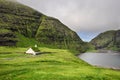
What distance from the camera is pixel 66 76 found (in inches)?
2518

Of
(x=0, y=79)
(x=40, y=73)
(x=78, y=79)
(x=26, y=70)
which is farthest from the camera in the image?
(x=26, y=70)

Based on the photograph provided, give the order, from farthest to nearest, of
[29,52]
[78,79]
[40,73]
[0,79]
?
[29,52] → [40,73] → [78,79] → [0,79]

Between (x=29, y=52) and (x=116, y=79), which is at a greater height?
(x=29, y=52)

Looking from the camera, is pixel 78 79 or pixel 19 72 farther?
pixel 19 72

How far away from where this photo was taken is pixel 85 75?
6694 centimetres

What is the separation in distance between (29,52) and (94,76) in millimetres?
92701

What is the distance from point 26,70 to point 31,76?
34.9 feet

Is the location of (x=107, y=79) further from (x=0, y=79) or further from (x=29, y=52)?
(x=29, y=52)

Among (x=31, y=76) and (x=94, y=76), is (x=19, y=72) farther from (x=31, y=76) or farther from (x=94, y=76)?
(x=94, y=76)

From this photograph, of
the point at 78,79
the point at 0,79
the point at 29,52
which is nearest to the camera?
the point at 0,79

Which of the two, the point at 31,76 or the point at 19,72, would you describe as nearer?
the point at 31,76

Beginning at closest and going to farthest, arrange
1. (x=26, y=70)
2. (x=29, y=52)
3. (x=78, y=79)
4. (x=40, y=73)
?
(x=78, y=79) < (x=40, y=73) < (x=26, y=70) < (x=29, y=52)

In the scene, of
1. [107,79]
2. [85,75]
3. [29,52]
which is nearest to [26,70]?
[85,75]

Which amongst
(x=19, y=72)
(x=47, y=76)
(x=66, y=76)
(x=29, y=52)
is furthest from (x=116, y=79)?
(x=29, y=52)
